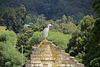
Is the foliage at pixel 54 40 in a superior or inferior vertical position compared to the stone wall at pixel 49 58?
superior

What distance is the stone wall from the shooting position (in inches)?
458

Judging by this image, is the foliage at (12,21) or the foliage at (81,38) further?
the foliage at (12,21)

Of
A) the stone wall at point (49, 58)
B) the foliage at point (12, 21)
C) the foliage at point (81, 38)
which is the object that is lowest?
the stone wall at point (49, 58)

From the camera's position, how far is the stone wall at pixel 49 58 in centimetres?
1164

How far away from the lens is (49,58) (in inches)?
467

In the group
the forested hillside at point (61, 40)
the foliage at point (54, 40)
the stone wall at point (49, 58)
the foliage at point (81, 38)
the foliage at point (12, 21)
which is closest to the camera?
the stone wall at point (49, 58)

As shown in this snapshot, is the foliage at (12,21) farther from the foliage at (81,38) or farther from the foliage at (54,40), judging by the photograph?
the foliage at (81,38)

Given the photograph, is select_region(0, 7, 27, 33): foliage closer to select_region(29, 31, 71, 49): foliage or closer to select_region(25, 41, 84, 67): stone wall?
select_region(29, 31, 71, 49): foliage

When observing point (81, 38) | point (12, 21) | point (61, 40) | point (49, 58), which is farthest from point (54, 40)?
point (49, 58)

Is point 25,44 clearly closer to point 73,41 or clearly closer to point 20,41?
point 20,41

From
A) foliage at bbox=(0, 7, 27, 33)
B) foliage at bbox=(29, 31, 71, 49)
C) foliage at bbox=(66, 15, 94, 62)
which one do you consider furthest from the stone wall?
foliage at bbox=(0, 7, 27, 33)

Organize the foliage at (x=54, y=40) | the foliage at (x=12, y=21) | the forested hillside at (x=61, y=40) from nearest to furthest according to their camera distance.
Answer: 1. the forested hillside at (x=61, y=40)
2. the foliage at (x=54, y=40)
3. the foliage at (x=12, y=21)

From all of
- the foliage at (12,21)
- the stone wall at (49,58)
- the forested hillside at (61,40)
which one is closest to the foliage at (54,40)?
the forested hillside at (61,40)

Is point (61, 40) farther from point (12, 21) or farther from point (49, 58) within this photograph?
point (49, 58)
